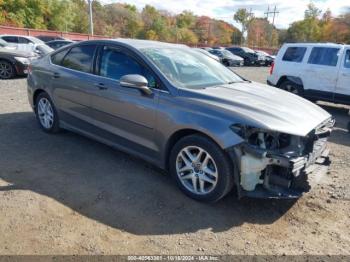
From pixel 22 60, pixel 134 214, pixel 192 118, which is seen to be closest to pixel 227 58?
pixel 22 60

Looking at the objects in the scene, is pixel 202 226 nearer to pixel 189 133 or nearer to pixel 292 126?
pixel 189 133

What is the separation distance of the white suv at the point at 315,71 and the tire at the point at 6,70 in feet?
28.6

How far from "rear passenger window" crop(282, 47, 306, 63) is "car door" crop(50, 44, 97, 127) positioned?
22.2ft

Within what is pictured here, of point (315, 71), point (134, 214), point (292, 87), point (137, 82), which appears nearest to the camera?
point (134, 214)

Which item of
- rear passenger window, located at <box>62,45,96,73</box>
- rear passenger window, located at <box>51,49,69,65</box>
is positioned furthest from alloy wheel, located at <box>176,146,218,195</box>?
rear passenger window, located at <box>51,49,69,65</box>

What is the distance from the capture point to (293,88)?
32.5 feet

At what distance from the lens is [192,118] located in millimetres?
3658

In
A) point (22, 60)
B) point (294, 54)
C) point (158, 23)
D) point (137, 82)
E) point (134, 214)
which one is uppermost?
point (158, 23)

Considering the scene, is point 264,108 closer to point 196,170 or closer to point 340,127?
point 196,170

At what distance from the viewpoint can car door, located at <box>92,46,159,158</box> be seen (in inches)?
161

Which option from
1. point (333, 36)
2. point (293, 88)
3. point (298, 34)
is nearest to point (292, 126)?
point (293, 88)

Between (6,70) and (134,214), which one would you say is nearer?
(134,214)

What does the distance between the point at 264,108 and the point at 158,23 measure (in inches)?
3326

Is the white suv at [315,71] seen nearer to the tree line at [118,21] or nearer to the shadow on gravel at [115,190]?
the shadow on gravel at [115,190]
